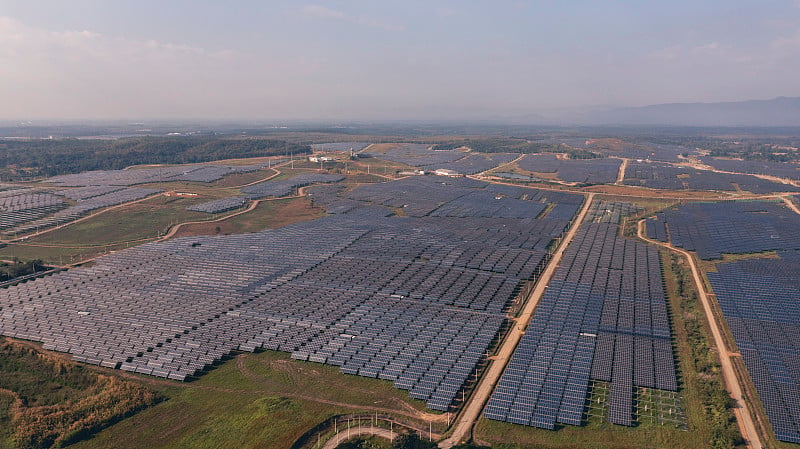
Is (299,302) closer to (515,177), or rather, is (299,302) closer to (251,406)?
(251,406)

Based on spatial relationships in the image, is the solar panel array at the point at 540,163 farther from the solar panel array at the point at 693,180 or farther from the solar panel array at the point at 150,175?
the solar panel array at the point at 150,175

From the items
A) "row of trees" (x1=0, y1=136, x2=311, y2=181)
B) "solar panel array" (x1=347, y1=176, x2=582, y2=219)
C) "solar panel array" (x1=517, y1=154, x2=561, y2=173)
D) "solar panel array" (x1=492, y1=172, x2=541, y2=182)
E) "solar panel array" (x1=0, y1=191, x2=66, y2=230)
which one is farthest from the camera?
"solar panel array" (x1=517, y1=154, x2=561, y2=173)

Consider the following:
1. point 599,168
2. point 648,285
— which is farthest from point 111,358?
point 599,168

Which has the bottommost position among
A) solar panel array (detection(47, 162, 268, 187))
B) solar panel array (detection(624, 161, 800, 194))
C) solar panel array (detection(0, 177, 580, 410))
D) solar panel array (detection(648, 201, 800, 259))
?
solar panel array (detection(0, 177, 580, 410))

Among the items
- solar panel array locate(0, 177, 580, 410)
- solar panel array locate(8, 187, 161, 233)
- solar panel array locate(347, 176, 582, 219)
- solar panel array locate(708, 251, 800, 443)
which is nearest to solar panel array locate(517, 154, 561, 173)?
solar panel array locate(347, 176, 582, 219)

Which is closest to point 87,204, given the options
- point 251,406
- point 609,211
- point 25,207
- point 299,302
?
point 25,207

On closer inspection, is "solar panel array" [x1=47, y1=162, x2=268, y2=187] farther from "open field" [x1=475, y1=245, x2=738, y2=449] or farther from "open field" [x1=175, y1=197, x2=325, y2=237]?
"open field" [x1=475, y1=245, x2=738, y2=449]

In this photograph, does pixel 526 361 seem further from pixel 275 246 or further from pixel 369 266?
pixel 275 246
